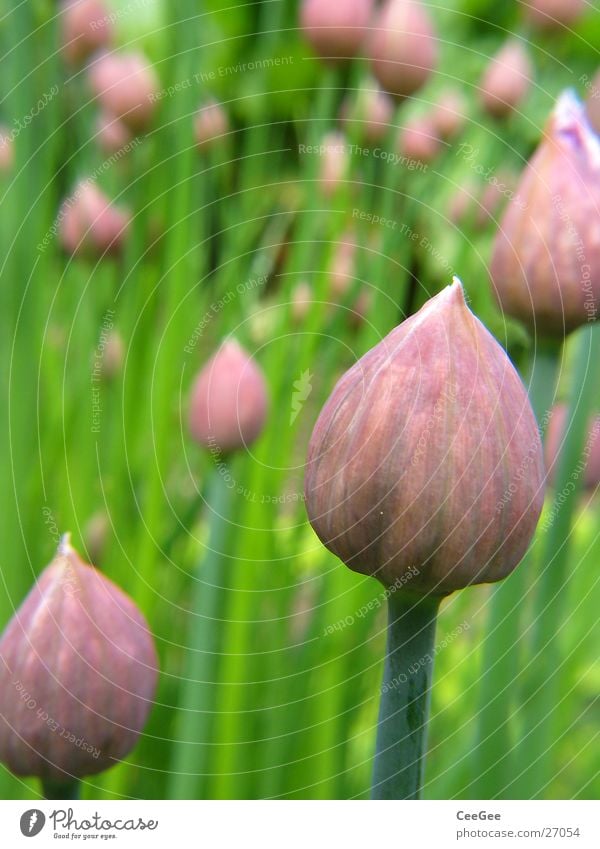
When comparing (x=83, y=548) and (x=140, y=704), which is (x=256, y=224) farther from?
(x=140, y=704)

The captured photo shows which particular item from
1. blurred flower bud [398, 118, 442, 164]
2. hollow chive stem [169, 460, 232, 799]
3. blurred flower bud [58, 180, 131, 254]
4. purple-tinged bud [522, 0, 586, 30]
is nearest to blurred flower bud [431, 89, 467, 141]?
blurred flower bud [398, 118, 442, 164]

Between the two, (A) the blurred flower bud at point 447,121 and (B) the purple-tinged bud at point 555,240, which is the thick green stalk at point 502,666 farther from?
(A) the blurred flower bud at point 447,121

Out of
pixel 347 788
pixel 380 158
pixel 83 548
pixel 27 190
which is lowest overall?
pixel 347 788

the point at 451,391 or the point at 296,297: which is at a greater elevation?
the point at 296,297

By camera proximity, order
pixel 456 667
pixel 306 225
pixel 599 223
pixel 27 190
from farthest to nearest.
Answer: pixel 456 667
pixel 306 225
pixel 27 190
pixel 599 223

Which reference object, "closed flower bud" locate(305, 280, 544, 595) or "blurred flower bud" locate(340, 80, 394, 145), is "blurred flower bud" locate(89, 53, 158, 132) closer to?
"blurred flower bud" locate(340, 80, 394, 145)

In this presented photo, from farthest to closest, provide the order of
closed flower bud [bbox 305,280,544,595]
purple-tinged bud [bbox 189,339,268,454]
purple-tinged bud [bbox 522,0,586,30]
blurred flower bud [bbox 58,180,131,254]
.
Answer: blurred flower bud [bbox 58,180,131,254], purple-tinged bud [bbox 522,0,586,30], purple-tinged bud [bbox 189,339,268,454], closed flower bud [bbox 305,280,544,595]

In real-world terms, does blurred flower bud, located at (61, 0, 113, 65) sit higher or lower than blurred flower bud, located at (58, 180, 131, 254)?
higher

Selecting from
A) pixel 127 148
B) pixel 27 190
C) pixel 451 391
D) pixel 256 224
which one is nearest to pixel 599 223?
pixel 451 391
